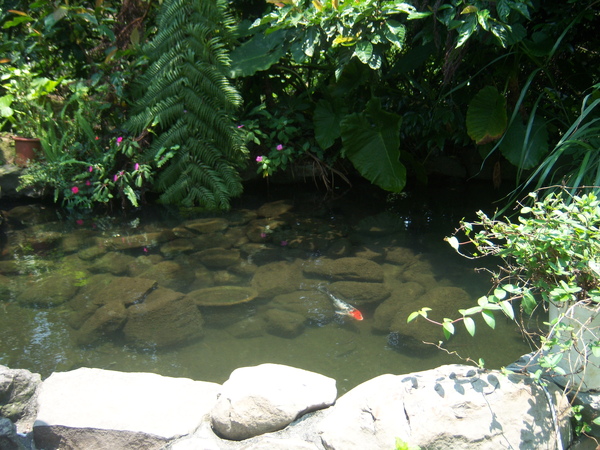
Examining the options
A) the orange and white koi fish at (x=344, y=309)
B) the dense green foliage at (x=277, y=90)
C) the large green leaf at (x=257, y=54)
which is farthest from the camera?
the large green leaf at (x=257, y=54)

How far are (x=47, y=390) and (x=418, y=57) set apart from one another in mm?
4404

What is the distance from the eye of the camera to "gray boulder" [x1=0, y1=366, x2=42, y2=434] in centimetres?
215

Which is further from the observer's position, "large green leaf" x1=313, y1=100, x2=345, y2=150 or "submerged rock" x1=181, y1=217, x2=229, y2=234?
"large green leaf" x1=313, y1=100, x2=345, y2=150

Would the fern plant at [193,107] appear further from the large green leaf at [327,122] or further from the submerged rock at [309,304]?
the submerged rock at [309,304]

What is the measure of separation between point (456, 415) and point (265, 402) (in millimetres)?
706

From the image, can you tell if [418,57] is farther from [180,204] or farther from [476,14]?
[180,204]

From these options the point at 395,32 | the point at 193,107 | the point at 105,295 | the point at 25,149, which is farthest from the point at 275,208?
Answer: the point at 25,149

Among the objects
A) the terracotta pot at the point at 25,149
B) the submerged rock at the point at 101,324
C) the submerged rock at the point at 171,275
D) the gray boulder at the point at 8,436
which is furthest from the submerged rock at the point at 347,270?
the terracotta pot at the point at 25,149

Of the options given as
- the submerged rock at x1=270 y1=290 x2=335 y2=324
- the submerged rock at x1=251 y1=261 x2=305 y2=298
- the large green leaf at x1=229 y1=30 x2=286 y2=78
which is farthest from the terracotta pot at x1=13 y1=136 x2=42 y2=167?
the submerged rock at x1=270 y1=290 x2=335 y2=324

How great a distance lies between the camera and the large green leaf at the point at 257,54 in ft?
17.8

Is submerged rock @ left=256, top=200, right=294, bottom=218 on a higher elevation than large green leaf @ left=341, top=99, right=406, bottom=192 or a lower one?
lower

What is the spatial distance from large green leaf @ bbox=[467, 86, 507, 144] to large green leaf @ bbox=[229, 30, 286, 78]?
6.84 feet

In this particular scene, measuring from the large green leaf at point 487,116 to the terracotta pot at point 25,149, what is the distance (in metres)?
4.86

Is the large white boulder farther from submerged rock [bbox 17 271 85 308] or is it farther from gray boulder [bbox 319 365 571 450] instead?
Answer: submerged rock [bbox 17 271 85 308]
